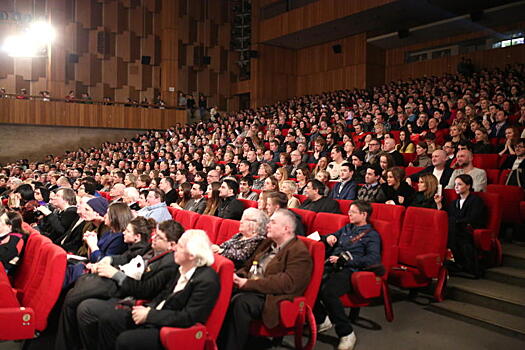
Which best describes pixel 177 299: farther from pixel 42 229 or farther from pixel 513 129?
pixel 513 129

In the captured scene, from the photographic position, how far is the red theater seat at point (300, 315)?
1.54 metres

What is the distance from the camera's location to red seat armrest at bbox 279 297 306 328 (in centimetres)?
152

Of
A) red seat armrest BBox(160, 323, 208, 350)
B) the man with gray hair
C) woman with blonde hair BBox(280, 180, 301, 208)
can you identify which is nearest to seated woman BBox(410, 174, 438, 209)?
the man with gray hair

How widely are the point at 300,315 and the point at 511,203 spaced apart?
5.70 ft

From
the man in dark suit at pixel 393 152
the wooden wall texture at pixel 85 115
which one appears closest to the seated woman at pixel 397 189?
the man in dark suit at pixel 393 152

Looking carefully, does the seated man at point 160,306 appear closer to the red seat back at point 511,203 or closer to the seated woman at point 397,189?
the seated woman at point 397,189

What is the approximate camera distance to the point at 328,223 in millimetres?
2146

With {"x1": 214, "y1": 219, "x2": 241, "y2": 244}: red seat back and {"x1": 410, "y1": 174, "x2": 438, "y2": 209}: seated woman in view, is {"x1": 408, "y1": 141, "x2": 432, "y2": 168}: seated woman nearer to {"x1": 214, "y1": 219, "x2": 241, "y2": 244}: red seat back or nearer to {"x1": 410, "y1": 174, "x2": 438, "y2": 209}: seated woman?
{"x1": 410, "y1": 174, "x2": 438, "y2": 209}: seated woman

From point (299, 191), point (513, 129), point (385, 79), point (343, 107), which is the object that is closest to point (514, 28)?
point (385, 79)

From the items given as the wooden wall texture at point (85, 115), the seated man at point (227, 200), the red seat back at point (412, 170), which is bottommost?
the seated man at point (227, 200)

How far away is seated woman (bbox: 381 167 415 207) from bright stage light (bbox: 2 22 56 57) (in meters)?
8.54

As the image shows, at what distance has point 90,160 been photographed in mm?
7746

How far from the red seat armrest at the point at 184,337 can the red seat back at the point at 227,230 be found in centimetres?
78

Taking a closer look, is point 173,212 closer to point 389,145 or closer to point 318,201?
point 318,201
